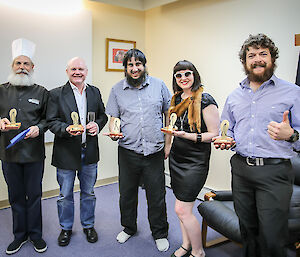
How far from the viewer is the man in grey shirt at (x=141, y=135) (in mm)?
2551

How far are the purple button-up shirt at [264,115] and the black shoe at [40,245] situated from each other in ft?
6.23

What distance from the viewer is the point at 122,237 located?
2.82 metres

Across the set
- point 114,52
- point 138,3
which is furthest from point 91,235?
point 138,3

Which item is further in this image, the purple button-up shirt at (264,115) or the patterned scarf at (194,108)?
the patterned scarf at (194,108)

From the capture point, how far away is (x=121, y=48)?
4.38 m

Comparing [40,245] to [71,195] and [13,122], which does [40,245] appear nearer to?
[71,195]

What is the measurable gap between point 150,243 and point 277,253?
1.33 meters

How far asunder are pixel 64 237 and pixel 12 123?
3.78 feet

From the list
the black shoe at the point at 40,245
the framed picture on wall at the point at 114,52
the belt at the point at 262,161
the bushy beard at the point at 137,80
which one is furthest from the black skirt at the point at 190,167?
the framed picture on wall at the point at 114,52

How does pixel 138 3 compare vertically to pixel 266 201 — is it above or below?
above

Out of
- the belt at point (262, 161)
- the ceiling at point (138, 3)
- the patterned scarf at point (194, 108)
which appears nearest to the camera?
the belt at point (262, 161)

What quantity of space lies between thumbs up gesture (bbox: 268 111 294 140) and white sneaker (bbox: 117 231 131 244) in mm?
1797

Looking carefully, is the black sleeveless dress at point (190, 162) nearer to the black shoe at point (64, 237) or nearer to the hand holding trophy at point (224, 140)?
the hand holding trophy at point (224, 140)

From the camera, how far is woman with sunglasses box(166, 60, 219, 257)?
2.16m
